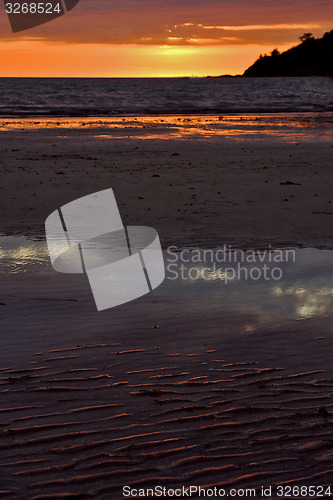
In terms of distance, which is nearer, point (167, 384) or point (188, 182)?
point (167, 384)

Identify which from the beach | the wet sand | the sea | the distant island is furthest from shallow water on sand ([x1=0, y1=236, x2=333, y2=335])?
the distant island

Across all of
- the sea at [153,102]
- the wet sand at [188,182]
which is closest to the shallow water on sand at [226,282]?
the wet sand at [188,182]

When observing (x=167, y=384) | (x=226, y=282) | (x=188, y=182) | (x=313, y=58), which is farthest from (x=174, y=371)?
(x=313, y=58)

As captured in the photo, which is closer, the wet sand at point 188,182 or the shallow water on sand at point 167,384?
the shallow water on sand at point 167,384

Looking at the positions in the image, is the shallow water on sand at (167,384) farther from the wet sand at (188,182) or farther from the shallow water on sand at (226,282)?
the wet sand at (188,182)

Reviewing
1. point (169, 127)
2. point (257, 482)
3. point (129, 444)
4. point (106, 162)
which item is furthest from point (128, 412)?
point (169, 127)

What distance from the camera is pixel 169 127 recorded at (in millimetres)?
30297

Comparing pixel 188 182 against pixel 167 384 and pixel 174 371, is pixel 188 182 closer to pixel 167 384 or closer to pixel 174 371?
pixel 174 371

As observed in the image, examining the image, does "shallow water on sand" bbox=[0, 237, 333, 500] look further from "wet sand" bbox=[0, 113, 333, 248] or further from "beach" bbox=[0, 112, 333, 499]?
"wet sand" bbox=[0, 113, 333, 248]

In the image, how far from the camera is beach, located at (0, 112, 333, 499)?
138 inches

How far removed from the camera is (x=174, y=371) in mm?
4703

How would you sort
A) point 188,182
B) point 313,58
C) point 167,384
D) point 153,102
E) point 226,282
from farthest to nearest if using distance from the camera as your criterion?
point 313,58
point 153,102
point 188,182
point 226,282
point 167,384

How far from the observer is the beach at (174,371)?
11.5ft

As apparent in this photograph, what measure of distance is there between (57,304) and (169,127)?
82.6 ft
